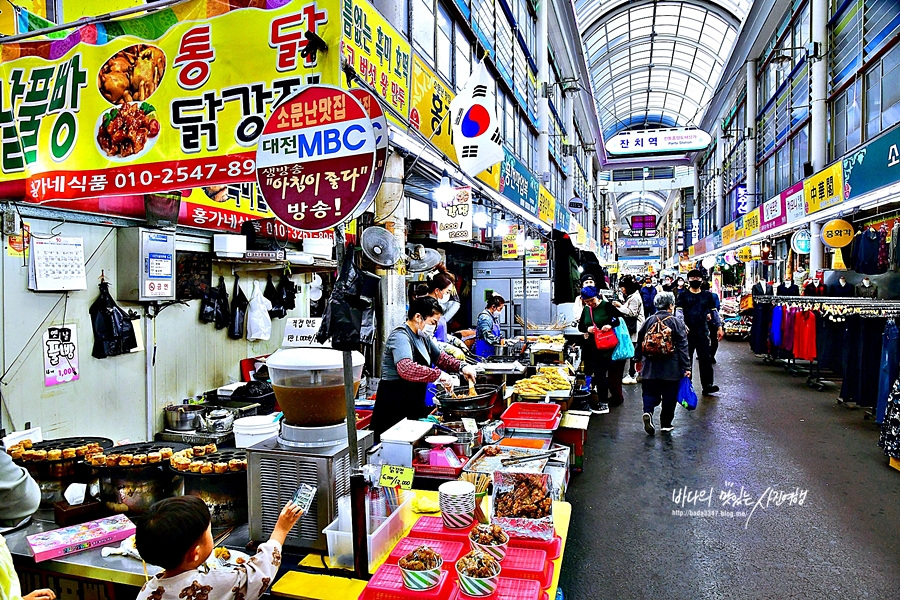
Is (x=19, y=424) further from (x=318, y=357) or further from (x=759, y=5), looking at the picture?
(x=759, y=5)

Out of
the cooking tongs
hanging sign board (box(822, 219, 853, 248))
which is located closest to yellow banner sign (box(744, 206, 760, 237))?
hanging sign board (box(822, 219, 853, 248))

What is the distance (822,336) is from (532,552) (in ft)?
32.2

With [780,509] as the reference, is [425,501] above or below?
above

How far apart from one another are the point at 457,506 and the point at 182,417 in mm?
4384

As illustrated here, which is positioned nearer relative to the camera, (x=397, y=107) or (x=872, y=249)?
(x=397, y=107)

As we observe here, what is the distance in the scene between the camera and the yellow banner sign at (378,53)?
4590mm

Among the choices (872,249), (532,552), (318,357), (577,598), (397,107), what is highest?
(397,107)

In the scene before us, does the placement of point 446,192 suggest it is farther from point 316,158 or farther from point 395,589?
point 395,589

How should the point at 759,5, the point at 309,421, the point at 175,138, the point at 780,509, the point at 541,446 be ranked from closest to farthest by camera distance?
1. the point at 309,421
2. the point at 175,138
3. the point at 541,446
4. the point at 780,509
5. the point at 759,5

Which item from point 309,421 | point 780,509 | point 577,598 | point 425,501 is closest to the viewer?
point 309,421

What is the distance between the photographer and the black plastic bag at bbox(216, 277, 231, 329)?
664 centimetres

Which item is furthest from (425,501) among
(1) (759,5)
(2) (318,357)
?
(1) (759,5)

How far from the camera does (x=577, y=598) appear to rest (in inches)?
147

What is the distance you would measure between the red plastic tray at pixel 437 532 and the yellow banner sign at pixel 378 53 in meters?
3.08
